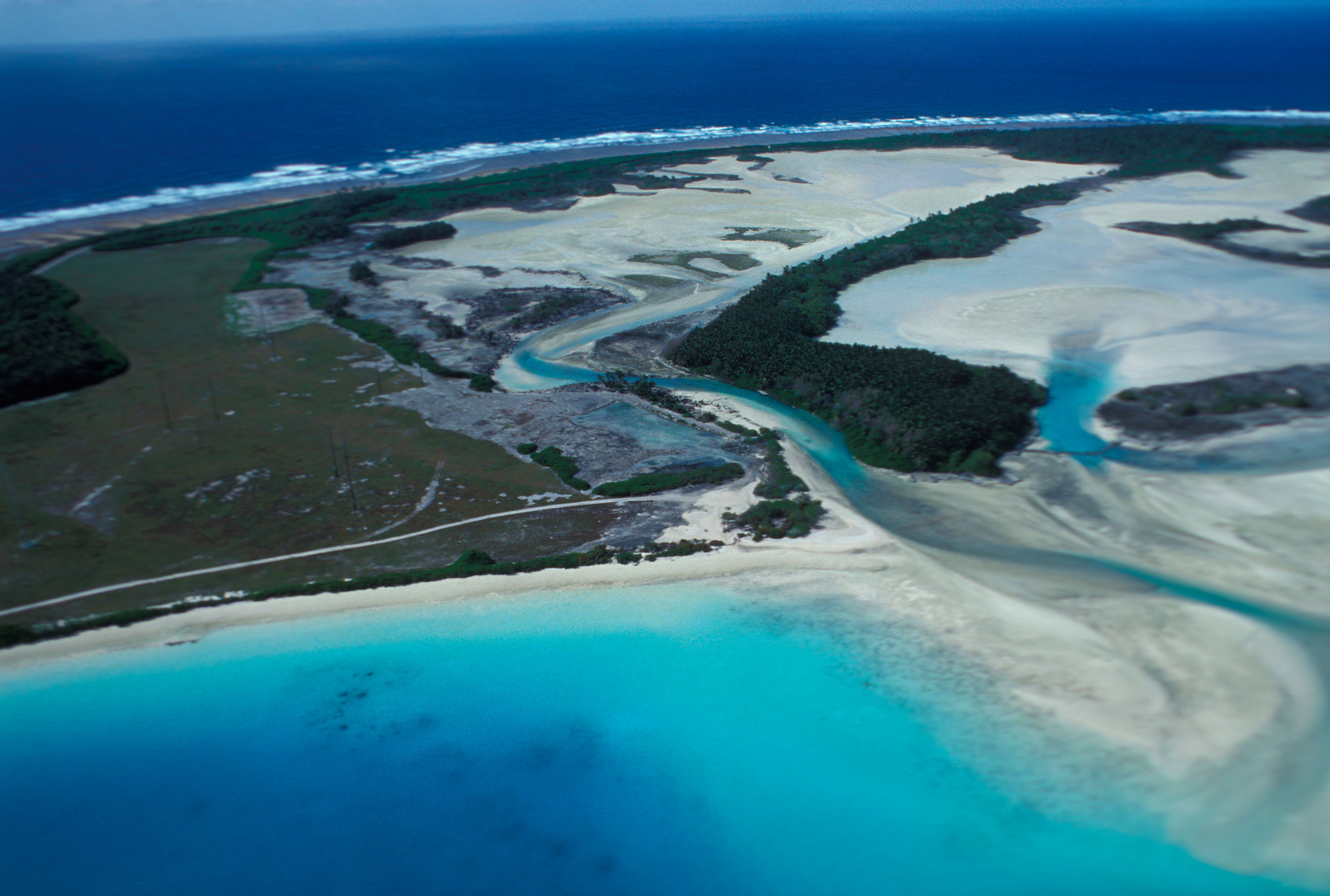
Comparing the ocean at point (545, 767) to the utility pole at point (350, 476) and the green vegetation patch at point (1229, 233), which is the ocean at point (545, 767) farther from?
the green vegetation patch at point (1229, 233)

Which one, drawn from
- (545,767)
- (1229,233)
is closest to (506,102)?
(1229,233)

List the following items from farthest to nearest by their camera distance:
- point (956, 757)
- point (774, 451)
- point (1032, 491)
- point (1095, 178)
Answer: point (1095, 178)
point (774, 451)
point (1032, 491)
point (956, 757)

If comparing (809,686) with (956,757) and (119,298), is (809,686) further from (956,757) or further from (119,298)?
(119,298)

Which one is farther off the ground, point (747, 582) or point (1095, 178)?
point (1095, 178)

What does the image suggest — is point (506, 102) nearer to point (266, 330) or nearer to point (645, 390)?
point (266, 330)

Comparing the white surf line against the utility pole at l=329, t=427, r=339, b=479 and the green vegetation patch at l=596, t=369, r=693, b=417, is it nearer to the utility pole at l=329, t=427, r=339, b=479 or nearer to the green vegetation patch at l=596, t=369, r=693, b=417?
the utility pole at l=329, t=427, r=339, b=479

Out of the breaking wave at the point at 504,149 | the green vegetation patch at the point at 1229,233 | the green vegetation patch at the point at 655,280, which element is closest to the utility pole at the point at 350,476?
the green vegetation patch at the point at 655,280

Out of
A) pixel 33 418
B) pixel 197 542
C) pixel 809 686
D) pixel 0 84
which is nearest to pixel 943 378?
pixel 809 686
